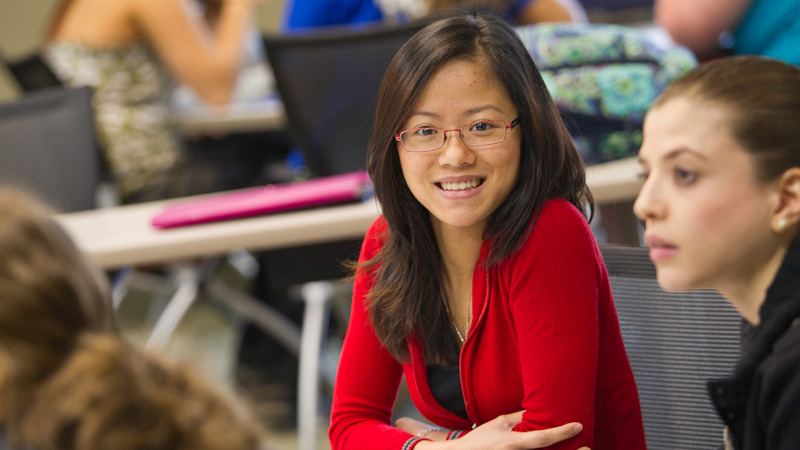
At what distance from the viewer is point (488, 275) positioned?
3.36 feet

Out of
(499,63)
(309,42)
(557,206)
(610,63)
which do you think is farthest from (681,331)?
(309,42)

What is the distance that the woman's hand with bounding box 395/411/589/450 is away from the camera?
927 millimetres

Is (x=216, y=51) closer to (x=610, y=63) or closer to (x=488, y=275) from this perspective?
(x=610, y=63)

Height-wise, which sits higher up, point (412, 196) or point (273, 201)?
point (412, 196)

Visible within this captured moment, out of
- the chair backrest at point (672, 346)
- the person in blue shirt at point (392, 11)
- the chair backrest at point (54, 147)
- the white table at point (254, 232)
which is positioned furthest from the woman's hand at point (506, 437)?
the chair backrest at point (54, 147)

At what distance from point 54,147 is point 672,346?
1754 millimetres

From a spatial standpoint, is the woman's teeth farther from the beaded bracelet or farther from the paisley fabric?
the paisley fabric

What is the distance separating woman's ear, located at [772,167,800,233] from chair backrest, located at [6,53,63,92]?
2367 mm

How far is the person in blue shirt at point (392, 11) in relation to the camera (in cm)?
206

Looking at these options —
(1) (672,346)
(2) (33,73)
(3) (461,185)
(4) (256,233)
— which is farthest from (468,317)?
(2) (33,73)

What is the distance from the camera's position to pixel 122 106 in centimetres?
259

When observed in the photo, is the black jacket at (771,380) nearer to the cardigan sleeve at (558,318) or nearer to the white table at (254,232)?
the cardigan sleeve at (558,318)

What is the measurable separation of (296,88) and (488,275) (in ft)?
3.52

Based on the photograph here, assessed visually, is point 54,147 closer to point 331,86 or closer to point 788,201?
point 331,86
